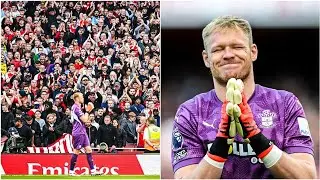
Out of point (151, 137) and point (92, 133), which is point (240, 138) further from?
point (92, 133)

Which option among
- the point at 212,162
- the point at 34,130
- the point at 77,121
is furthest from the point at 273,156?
the point at 34,130

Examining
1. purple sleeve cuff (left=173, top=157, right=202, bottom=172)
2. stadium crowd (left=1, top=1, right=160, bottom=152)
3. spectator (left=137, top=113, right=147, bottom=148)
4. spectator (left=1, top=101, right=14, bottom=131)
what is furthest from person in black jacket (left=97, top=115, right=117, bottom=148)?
spectator (left=1, top=101, right=14, bottom=131)

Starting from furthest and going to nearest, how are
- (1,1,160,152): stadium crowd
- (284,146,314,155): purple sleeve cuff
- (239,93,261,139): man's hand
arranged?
(1,1,160,152): stadium crowd < (284,146,314,155): purple sleeve cuff < (239,93,261,139): man's hand

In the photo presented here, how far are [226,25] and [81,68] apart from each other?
81cm

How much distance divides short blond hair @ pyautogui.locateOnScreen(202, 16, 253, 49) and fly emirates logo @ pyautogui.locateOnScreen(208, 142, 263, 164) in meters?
0.54

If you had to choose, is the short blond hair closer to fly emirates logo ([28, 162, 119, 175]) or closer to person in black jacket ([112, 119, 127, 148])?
person in black jacket ([112, 119, 127, 148])

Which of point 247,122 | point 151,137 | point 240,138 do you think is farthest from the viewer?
point 151,137

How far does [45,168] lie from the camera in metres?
3.44

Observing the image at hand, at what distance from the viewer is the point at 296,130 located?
3.30 meters

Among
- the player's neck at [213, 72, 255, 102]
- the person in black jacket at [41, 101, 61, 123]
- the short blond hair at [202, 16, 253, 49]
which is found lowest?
the person in black jacket at [41, 101, 61, 123]

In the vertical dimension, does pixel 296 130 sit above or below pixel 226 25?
below

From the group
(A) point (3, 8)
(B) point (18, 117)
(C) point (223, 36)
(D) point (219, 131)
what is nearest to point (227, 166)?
(D) point (219, 131)

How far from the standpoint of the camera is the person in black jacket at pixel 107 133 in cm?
342

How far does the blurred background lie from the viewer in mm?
3367
